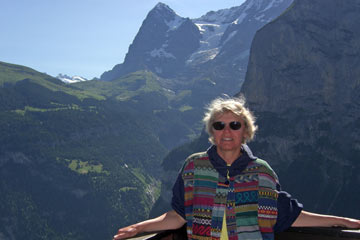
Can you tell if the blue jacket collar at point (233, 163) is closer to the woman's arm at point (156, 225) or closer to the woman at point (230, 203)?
the woman at point (230, 203)

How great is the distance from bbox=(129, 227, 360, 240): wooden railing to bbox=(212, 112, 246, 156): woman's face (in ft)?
5.97

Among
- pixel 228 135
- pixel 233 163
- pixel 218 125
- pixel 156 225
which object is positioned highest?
pixel 218 125

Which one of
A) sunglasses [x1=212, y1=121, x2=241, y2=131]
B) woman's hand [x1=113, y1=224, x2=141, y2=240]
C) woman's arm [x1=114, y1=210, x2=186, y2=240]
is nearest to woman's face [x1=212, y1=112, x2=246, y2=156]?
sunglasses [x1=212, y1=121, x2=241, y2=131]

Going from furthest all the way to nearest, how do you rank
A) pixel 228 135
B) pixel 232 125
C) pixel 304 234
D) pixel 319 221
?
1. pixel 232 125
2. pixel 228 135
3. pixel 304 234
4. pixel 319 221

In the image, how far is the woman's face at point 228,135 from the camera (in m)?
6.97

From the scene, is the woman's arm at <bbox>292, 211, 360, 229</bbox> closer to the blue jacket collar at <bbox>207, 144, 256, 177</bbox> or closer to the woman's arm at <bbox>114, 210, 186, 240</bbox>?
the blue jacket collar at <bbox>207, 144, 256, 177</bbox>

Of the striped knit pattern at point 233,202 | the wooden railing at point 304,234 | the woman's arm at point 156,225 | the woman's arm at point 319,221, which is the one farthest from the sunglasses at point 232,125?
the wooden railing at point 304,234

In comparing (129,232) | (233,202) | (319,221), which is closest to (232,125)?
(233,202)

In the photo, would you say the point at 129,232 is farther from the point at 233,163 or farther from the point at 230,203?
the point at 233,163

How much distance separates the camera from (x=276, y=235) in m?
6.83

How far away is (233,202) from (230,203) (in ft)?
0.19

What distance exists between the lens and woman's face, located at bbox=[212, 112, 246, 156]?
274 inches

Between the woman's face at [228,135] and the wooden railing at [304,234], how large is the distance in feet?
5.97

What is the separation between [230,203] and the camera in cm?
633
